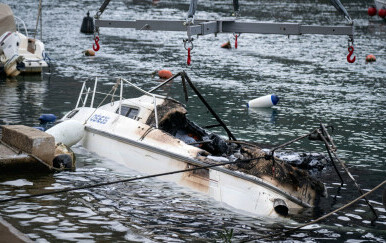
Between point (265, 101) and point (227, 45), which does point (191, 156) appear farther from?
point (227, 45)

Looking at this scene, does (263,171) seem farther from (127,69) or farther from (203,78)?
(127,69)

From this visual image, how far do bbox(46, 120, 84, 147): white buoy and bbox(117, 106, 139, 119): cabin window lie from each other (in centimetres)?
104

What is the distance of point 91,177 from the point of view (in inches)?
583

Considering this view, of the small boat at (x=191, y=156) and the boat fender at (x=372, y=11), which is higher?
the boat fender at (x=372, y=11)

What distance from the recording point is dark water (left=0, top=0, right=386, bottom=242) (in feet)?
39.1

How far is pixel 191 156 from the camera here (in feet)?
44.7

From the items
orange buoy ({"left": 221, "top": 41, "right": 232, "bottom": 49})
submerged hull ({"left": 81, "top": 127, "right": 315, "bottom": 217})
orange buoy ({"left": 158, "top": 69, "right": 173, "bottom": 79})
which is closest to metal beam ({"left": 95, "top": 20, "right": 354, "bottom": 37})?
submerged hull ({"left": 81, "top": 127, "right": 315, "bottom": 217})

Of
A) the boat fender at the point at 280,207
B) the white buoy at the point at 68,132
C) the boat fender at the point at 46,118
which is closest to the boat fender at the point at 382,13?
the boat fender at the point at 46,118

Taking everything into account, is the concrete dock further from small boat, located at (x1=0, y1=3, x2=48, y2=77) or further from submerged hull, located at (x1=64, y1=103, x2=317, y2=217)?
small boat, located at (x1=0, y1=3, x2=48, y2=77)

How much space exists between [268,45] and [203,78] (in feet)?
40.1

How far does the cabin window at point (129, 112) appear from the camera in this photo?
628 inches

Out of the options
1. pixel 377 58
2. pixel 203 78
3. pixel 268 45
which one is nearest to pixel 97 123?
pixel 203 78

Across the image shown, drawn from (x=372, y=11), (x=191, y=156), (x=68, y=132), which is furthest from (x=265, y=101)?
(x=372, y=11)

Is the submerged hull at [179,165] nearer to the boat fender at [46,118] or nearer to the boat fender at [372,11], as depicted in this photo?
the boat fender at [46,118]
